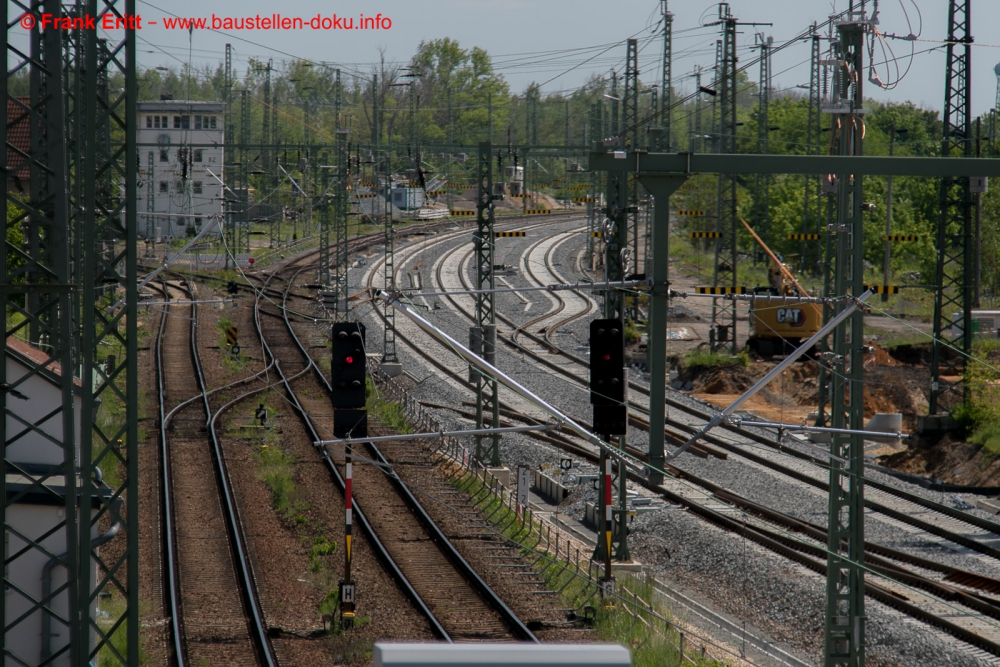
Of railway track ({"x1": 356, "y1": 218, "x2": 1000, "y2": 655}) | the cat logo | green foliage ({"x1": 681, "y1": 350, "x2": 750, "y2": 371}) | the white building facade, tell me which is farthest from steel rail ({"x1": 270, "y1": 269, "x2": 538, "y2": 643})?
the white building facade

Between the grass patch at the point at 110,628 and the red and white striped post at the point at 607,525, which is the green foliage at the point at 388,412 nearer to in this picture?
the red and white striped post at the point at 607,525

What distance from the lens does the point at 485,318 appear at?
20.4m

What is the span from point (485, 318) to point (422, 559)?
18.3 ft

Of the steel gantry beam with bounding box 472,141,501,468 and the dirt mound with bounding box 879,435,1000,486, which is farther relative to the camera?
the dirt mound with bounding box 879,435,1000,486

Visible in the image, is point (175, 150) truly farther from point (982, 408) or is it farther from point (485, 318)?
point (982, 408)

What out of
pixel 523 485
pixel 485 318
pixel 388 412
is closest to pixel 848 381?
pixel 523 485

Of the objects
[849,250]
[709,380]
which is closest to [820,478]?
[709,380]

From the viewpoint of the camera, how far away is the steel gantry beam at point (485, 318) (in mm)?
19469

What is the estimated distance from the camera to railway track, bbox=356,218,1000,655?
45.9 feet

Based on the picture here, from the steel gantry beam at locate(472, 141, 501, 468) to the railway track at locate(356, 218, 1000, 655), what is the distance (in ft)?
10.1

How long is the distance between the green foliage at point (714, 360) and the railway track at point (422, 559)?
10.9 m

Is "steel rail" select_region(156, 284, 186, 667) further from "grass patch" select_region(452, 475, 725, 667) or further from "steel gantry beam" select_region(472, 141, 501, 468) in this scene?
"steel gantry beam" select_region(472, 141, 501, 468)

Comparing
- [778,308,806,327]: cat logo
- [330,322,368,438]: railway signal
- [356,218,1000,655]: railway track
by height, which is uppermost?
[330,322,368,438]: railway signal

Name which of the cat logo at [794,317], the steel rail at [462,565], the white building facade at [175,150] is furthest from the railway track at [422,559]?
the white building facade at [175,150]
